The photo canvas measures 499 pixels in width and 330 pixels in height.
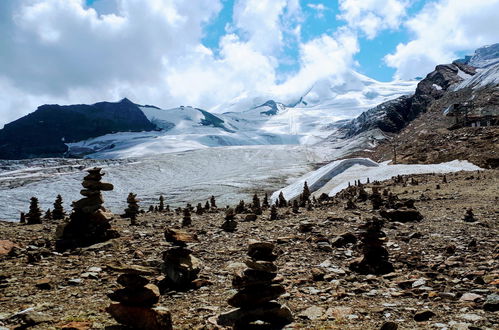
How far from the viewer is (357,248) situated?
1041 cm

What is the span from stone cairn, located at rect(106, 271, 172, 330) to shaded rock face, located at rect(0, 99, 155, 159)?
145 m

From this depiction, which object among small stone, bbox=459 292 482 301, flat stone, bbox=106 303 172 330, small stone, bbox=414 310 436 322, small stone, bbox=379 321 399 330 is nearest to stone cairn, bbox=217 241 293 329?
flat stone, bbox=106 303 172 330

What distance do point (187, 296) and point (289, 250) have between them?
159 inches

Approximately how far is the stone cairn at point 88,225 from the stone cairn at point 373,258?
854cm

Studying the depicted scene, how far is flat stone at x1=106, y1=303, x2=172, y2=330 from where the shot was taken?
539 centimetres

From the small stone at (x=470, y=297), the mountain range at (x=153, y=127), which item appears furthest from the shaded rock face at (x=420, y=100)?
the small stone at (x=470, y=297)

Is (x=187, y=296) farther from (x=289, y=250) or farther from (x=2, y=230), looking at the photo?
(x=2, y=230)

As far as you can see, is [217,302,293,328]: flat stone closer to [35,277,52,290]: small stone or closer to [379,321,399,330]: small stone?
[379,321,399,330]: small stone

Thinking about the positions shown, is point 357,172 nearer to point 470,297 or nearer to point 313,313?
Answer: point 470,297

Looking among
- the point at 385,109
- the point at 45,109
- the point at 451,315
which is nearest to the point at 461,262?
the point at 451,315

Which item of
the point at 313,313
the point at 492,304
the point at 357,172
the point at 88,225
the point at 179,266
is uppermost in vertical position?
the point at 357,172

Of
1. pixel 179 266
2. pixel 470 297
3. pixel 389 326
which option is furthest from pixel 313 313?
pixel 179 266

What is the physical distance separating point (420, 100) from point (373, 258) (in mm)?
109751

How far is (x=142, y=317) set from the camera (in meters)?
5.46
